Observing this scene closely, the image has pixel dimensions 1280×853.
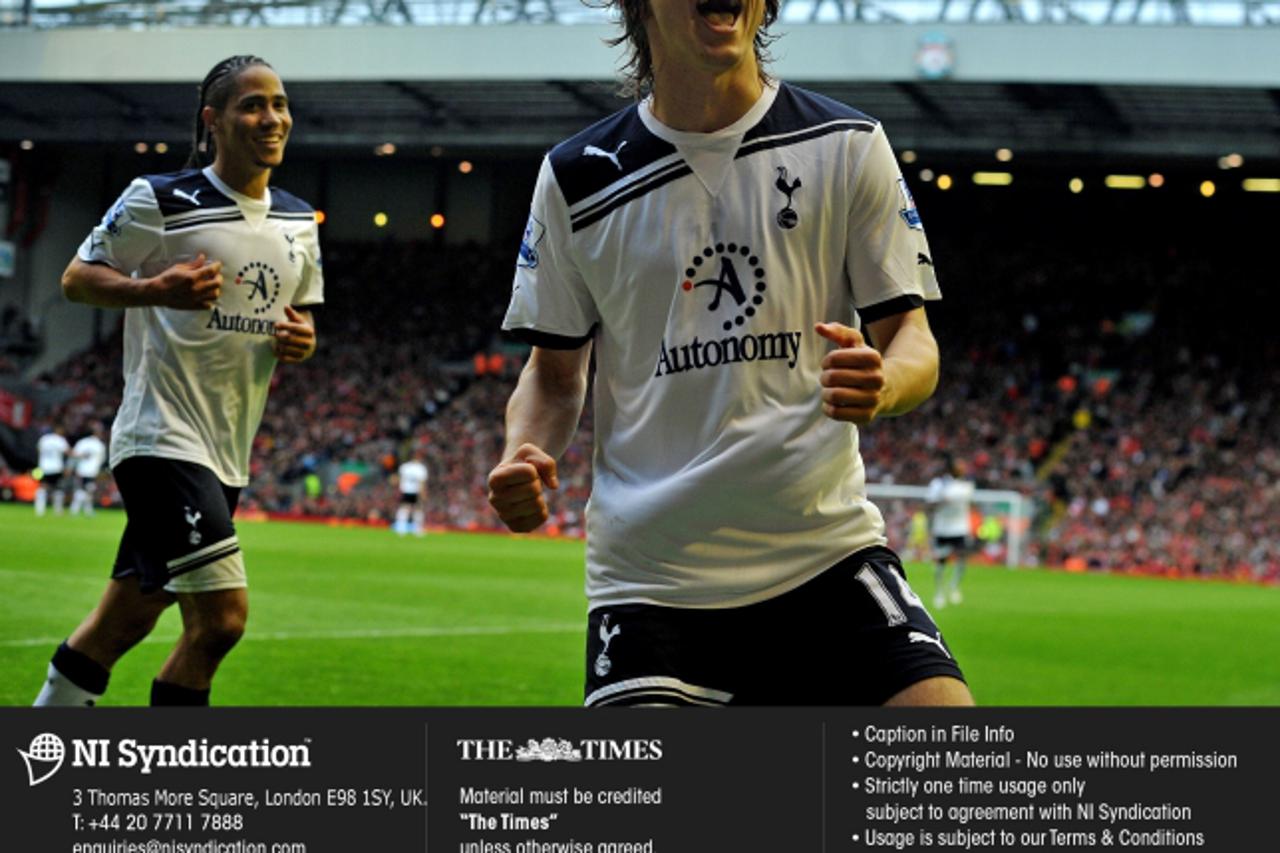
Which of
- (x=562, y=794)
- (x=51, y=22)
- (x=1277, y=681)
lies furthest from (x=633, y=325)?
(x=51, y=22)

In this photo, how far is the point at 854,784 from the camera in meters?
3.71

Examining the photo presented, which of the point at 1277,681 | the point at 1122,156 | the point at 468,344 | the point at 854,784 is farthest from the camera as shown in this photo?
the point at 468,344

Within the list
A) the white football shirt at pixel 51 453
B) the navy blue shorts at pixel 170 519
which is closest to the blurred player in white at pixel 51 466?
Answer: the white football shirt at pixel 51 453

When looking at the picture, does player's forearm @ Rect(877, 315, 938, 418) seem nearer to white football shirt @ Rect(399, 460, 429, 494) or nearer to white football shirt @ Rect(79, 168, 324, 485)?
white football shirt @ Rect(79, 168, 324, 485)

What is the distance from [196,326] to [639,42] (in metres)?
2.65

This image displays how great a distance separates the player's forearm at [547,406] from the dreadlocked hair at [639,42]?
715 mm

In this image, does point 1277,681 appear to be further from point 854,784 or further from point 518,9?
point 518,9

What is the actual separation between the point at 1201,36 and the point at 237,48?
18.1m

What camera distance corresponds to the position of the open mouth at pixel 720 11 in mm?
3461

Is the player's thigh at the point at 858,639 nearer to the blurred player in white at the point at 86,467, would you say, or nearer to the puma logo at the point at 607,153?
the puma logo at the point at 607,153

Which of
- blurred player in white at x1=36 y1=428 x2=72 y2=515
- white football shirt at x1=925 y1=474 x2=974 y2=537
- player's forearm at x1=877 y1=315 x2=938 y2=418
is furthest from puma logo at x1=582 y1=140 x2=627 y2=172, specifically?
blurred player in white at x1=36 y1=428 x2=72 y2=515

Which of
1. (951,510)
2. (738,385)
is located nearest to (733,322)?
(738,385)

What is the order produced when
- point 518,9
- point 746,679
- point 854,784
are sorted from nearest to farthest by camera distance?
point 746,679, point 854,784, point 518,9

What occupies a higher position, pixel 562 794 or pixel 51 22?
pixel 51 22
